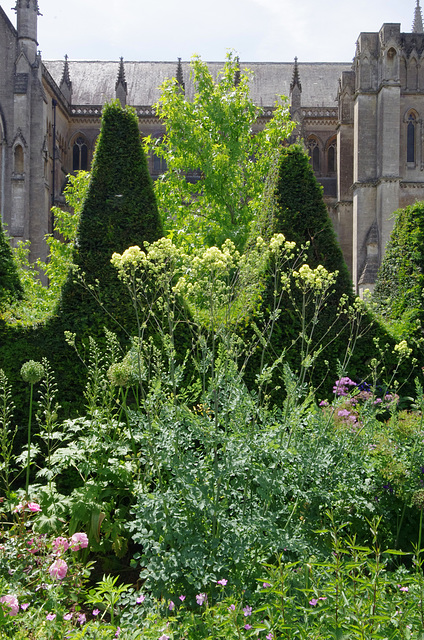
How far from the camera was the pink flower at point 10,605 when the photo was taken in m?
2.79

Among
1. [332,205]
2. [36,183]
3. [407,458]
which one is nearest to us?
[407,458]

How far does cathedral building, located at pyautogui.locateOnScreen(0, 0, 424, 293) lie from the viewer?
2681cm

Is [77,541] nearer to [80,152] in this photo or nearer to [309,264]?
[309,264]

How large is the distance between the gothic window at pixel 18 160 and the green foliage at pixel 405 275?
22851 millimetres

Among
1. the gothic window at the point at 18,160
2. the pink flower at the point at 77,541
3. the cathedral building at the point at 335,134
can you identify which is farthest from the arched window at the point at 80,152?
the pink flower at the point at 77,541

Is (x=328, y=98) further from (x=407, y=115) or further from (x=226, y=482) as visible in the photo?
(x=226, y=482)

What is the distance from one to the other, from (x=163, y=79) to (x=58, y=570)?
3788 centimetres

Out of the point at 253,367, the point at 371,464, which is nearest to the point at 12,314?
the point at 253,367

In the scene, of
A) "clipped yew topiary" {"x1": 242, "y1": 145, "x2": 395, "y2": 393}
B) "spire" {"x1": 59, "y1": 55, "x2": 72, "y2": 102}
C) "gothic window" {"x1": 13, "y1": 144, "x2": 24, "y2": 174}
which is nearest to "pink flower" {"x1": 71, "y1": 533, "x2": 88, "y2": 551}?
"clipped yew topiary" {"x1": 242, "y1": 145, "x2": 395, "y2": 393}

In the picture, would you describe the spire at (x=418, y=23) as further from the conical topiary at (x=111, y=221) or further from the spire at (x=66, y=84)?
the conical topiary at (x=111, y=221)

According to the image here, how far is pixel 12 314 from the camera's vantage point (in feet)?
20.6

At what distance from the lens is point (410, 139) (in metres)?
30.4

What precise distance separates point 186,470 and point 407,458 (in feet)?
5.13

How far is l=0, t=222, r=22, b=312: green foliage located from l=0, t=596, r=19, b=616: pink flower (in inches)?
163
